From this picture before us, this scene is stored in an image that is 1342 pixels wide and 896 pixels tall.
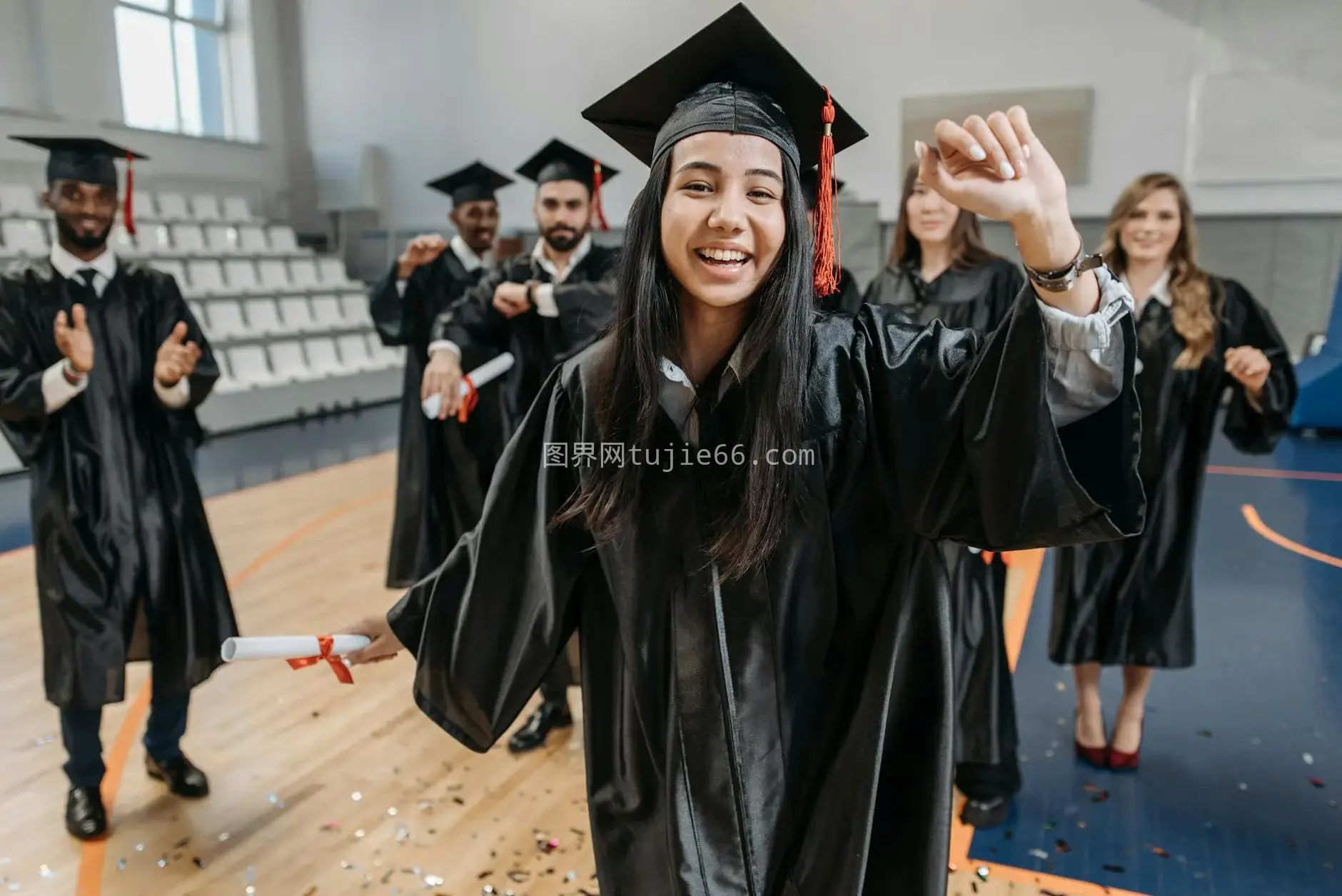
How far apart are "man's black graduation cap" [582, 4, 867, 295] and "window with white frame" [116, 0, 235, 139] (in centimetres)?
1120

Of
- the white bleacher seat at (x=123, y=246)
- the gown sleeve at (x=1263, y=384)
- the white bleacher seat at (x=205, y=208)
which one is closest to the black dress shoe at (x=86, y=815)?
the gown sleeve at (x=1263, y=384)

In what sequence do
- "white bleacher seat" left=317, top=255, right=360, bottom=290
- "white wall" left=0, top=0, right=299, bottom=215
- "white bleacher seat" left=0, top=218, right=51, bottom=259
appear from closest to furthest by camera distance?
"white bleacher seat" left=0, top=218, right=51, bottom=259 < "white wall" left=0, top=0, right=299, bottom=215 < "white bleacher seat" left=317, top=255, right=360, bottom=290

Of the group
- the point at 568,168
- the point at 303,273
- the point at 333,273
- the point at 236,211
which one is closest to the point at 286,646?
the point at 568,168

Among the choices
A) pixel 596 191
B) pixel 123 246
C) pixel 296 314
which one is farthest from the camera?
pixel 296 314

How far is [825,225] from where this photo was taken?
133 cm

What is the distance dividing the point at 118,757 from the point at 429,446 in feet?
4.90

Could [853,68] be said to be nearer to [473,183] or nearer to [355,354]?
[355,354]

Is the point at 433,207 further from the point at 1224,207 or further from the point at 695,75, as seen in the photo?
the point at 695,75

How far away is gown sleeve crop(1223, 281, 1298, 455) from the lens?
270 cm

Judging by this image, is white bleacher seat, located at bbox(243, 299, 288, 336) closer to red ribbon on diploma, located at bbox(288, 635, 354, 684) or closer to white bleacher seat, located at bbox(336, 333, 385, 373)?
white bleacher seat, located at bbox(336, 333, 385, 373)

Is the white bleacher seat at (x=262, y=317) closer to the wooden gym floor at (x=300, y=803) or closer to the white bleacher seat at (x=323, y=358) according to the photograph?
the white bleacher seat at (x=323, y=358)

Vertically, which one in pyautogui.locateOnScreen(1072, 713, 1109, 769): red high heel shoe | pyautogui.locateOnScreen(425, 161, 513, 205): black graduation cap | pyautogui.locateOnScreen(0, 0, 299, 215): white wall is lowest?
pyautogui.locateOnScreen(1072, 713, 1109, 769): red high heel shoe

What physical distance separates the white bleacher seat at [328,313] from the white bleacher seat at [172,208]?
1.56m

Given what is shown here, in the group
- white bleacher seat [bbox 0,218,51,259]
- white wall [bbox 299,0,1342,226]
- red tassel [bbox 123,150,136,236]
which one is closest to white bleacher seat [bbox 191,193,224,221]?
white wall [bbox 299,0,1342,226]
